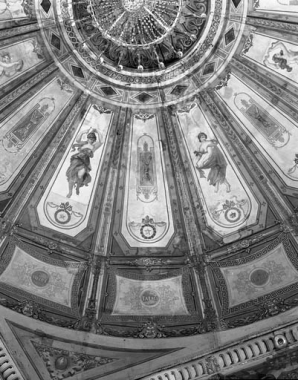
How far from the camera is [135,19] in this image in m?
16.3

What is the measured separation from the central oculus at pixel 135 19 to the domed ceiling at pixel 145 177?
4 centimetres

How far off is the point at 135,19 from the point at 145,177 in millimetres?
4739

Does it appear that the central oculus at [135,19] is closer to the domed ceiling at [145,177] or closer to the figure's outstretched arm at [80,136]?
the domed ceiling at [145,177]

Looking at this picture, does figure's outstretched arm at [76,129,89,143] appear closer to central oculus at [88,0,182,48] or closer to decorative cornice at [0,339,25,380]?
central oculus at [88,0,182,48]

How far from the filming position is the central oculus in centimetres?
1599

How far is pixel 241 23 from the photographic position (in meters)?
15.3

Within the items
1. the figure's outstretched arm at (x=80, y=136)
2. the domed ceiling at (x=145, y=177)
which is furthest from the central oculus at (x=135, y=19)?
the figure's outstretched arm at (x=80, y=136)

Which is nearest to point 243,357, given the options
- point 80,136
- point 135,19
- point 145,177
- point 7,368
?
point 7,368

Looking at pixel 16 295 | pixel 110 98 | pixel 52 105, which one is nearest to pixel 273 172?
pixel 110 98

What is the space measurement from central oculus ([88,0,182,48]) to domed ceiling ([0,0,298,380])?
0.04 m

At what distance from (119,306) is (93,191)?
351 centimetres

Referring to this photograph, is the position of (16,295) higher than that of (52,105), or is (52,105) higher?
(52,105)

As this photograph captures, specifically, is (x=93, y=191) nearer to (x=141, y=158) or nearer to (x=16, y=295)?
(x=141, y=158)

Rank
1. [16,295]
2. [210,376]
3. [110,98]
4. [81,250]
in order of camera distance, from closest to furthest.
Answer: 1. [210,376]
2. [16,295]
3. [81,250]
4. [110,98]
